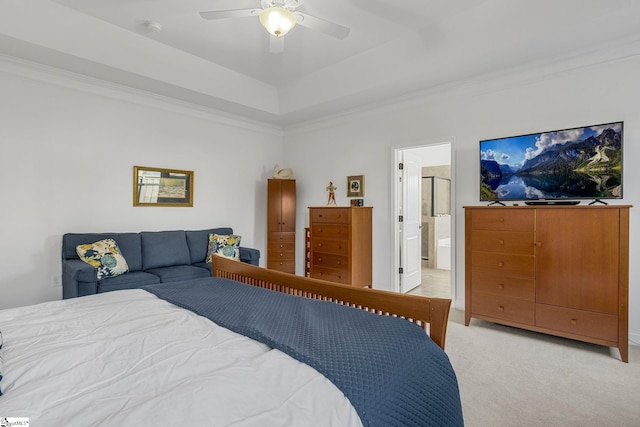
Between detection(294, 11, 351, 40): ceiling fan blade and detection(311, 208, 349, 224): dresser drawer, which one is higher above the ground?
detection(294, 11, 351, 40): ceiling fan blade

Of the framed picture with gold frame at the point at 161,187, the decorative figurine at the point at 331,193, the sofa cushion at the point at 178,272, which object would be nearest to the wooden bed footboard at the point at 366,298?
the sofa cushion at the point at 178,272

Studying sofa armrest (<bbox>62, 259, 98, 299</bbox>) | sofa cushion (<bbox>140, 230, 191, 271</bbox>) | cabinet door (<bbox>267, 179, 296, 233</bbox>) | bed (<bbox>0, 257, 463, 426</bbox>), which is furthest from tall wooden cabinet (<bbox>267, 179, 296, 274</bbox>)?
bed (<bbox>0, 257, 463, 426</bbox>)

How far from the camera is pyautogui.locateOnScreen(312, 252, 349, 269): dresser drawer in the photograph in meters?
4.32

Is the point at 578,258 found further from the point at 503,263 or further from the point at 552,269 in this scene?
the point at 503,263

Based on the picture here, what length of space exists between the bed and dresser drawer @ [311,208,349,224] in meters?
2.59

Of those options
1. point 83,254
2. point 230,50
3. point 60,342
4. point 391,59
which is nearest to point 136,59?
point 230,50

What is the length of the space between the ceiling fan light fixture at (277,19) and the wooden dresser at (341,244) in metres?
2.34

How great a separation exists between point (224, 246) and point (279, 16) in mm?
2903

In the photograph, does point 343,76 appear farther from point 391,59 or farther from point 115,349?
point 115,349

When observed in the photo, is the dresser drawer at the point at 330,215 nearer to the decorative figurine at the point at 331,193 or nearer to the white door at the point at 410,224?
the decorative figurine at the point at 331,193

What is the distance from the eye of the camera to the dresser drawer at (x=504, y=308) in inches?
118

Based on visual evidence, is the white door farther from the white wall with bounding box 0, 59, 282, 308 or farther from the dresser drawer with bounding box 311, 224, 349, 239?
the white wall with bounding box 0, 59, 282, 308

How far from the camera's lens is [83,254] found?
3.32m

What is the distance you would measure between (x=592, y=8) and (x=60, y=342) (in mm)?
3932
